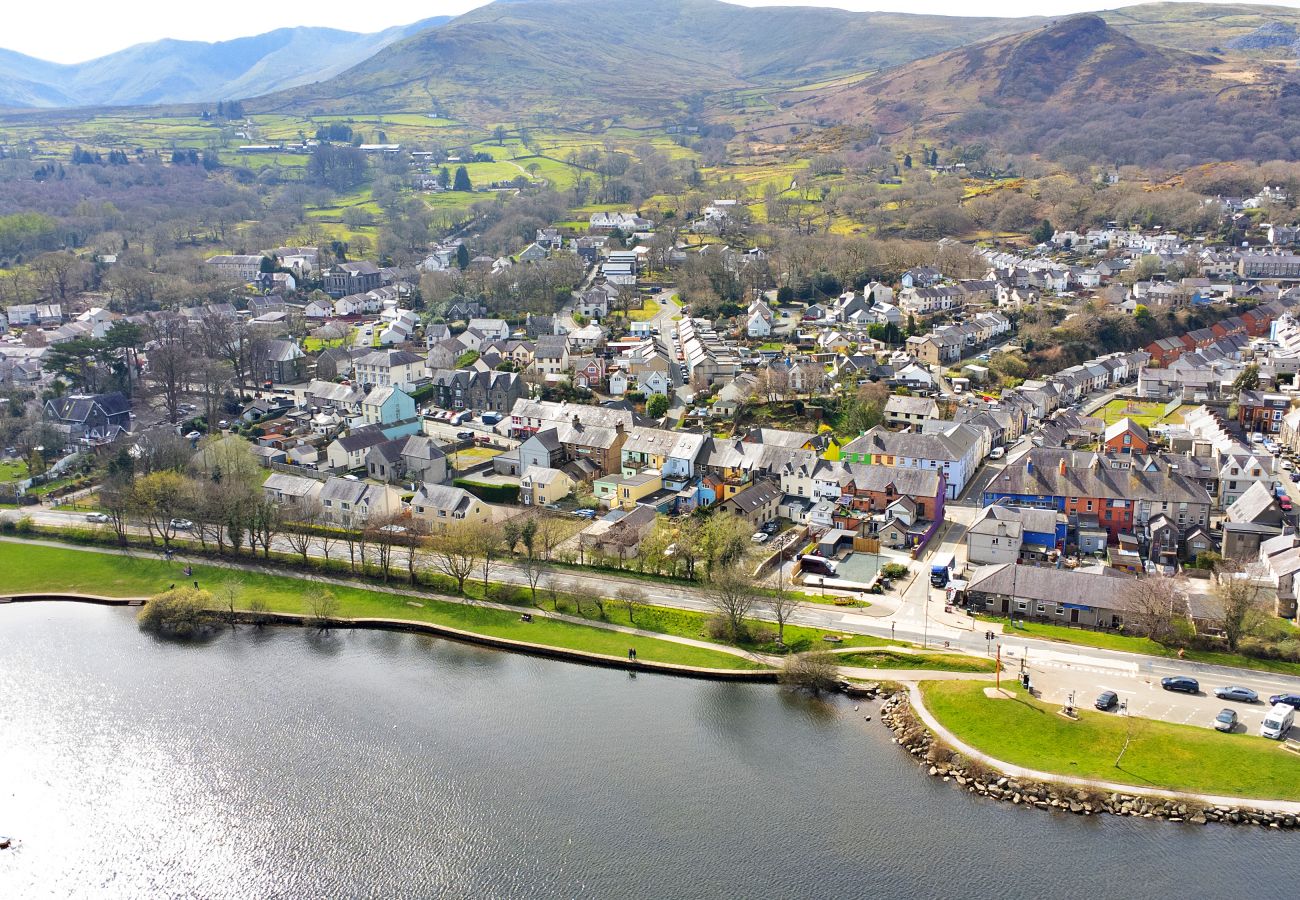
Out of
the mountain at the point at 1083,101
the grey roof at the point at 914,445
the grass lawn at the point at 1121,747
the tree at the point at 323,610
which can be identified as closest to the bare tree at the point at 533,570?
the tree at the point at 323,610

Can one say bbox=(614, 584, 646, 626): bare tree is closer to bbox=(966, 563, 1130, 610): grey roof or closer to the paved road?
the paved road

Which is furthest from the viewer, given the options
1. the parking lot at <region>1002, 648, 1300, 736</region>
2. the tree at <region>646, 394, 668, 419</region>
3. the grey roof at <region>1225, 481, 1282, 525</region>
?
the tree at <region>646, 394, 668, 419</region>

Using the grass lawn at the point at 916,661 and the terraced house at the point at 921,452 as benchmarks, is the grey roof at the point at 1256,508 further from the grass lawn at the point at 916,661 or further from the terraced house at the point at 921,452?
the grass lawn at the point at 916,661

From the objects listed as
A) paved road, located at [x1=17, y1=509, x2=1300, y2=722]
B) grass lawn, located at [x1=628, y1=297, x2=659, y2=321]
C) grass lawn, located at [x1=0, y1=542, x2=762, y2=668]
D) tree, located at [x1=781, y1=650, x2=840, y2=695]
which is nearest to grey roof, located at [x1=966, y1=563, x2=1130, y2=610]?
paved road, located at [x1=17, y1=509, x2=1300, y2=722]

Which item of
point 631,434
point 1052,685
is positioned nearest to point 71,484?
point 631,434

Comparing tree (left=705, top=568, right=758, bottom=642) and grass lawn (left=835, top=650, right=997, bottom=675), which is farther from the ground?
tree (left=705, top=568, right=758, bottom=642)

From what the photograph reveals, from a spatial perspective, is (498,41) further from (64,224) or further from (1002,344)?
(1002,344)
